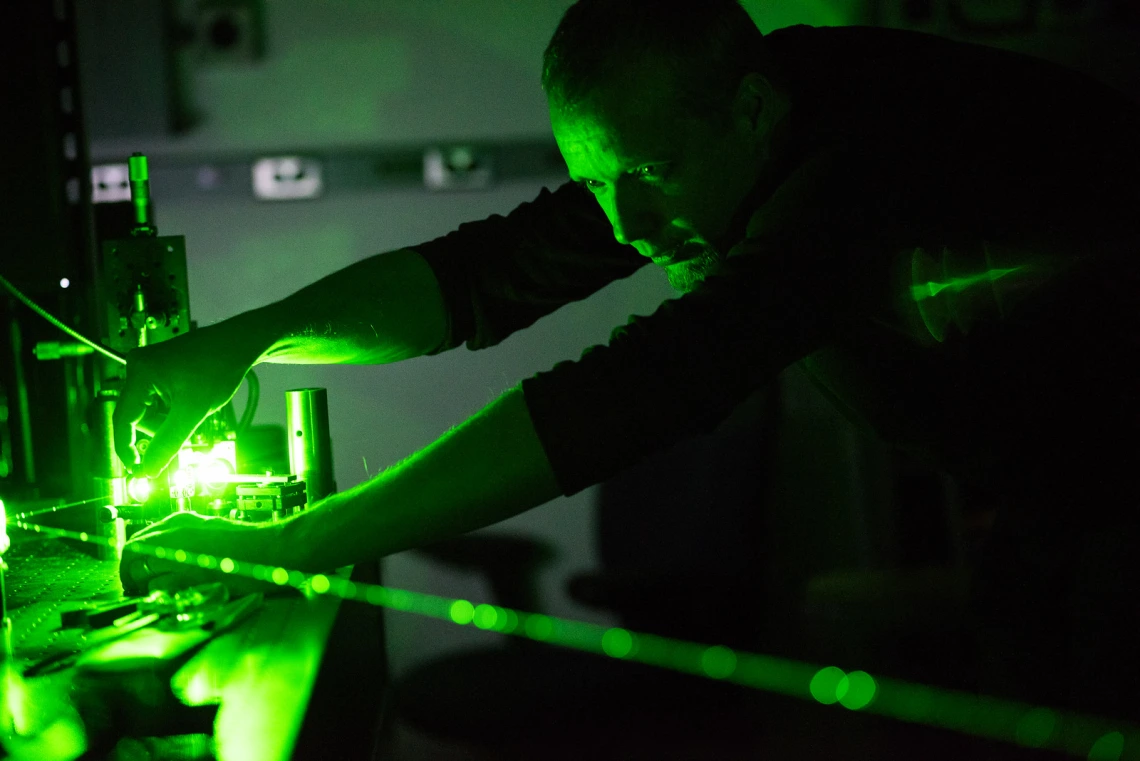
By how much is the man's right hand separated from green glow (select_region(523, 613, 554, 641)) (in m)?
0.99

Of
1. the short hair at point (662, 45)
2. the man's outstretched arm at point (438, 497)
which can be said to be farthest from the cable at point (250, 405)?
the short hair at point (662, 45)

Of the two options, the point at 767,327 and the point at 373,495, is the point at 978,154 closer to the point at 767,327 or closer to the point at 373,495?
the point at 767,327

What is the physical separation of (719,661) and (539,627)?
0.39 metres

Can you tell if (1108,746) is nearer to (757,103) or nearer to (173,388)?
(757,103)

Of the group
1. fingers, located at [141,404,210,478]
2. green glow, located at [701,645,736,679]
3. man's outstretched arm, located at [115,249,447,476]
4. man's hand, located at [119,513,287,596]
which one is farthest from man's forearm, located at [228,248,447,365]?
green glow, located at [701,645,736,679]

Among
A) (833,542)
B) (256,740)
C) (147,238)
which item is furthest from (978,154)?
(833,542)

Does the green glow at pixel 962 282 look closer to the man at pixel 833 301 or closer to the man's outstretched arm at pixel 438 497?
the man at pixel 833 301

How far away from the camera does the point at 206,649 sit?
0.72 metres

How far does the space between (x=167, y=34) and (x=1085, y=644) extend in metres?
2.00

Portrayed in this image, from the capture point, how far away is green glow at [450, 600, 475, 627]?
209 cm

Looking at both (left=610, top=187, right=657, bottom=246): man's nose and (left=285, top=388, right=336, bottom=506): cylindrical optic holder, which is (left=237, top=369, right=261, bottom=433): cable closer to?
(left=285, top=388, right=336, bottom=506): cylindrical optic holder

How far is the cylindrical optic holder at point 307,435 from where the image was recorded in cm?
112

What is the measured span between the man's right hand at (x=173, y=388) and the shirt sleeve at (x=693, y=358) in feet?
1.31

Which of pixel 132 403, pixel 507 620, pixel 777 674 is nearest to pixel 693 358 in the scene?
pixel 132 403
